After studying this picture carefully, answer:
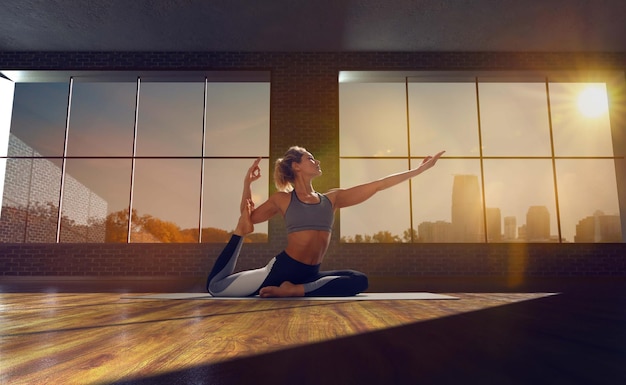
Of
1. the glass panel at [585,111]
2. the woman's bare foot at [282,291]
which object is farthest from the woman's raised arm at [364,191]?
the glass panel at [585,111]

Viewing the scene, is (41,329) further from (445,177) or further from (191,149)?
(191,149)

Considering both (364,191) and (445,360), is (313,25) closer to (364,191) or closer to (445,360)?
(364,191)

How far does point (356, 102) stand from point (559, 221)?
10.6 metres

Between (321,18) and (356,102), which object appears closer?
(321,18)

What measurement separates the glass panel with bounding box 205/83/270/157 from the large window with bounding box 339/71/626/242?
11.9m

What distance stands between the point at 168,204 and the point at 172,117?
6.15m

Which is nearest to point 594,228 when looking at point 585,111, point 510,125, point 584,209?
point 584,209

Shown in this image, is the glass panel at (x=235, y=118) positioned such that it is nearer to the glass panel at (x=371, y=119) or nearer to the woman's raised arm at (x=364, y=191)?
the glass panel at (x=371, y=119)

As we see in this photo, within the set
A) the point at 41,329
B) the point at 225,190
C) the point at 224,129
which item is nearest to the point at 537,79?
the point at 41,329

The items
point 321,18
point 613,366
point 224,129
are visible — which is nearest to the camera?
point 613,366

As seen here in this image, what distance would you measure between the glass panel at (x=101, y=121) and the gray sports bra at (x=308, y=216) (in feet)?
95.9

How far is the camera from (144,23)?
557cm

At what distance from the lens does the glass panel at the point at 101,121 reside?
2981cm

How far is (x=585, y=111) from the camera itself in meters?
7.17
